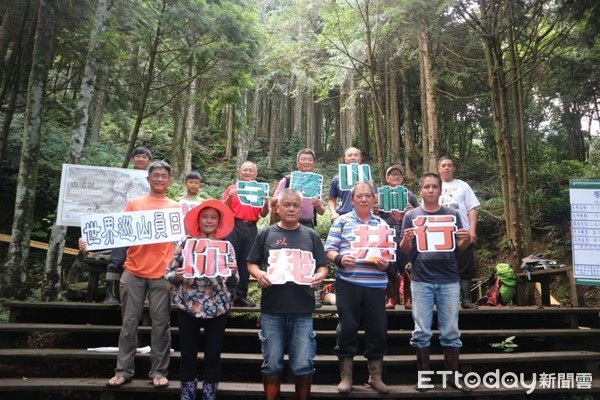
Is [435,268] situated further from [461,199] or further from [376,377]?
[461,199]

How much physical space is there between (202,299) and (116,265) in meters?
1.60

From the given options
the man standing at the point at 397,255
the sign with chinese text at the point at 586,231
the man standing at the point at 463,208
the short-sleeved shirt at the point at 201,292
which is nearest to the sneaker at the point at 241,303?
the short-sleeved shirt at the point at 201,292

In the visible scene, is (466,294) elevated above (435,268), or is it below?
below

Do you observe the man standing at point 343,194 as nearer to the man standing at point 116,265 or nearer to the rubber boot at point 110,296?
the man standing at point 116,265

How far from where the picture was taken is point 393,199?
5062 millimetres

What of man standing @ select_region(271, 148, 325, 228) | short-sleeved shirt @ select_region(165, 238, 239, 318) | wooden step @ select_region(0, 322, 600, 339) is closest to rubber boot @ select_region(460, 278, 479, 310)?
wooden step @ select_region(0, 322, 600, 339)

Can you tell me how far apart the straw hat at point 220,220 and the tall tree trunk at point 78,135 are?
310cm

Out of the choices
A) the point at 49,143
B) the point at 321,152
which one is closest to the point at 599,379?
the point at 49,143

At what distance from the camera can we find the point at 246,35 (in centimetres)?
822

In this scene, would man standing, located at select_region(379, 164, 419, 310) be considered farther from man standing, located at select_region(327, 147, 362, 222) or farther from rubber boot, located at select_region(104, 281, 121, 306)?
rubber boot, located at select_region(104, 281, 121, 306)

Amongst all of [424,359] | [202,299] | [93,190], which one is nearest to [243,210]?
[202,299]

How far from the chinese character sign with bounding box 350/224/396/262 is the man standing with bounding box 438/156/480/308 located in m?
1.66

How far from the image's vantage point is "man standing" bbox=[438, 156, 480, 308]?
4922 mm

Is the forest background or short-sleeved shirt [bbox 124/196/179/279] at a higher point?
the forest background
